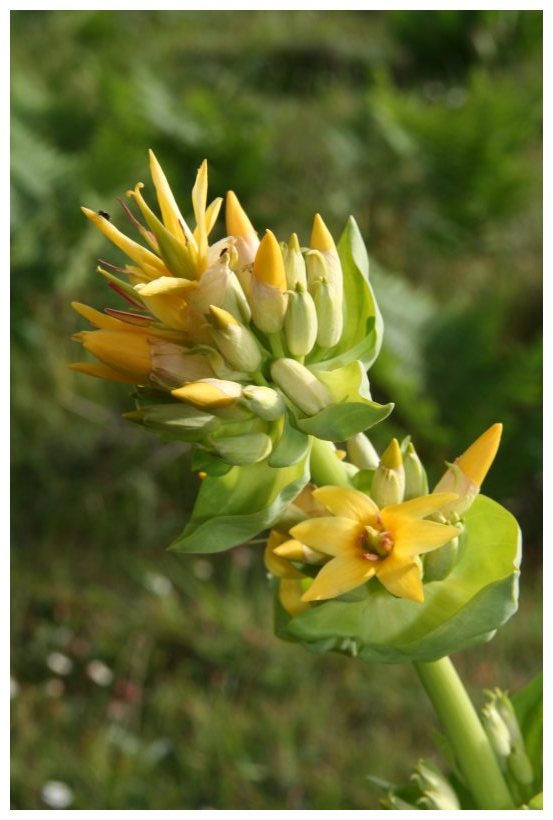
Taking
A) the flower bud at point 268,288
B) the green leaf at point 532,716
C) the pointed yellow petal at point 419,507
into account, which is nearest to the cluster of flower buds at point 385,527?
the pointed yellow petal at point 419,507

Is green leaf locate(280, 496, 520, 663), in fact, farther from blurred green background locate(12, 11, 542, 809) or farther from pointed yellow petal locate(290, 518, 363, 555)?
blurred green background locate(12, 11, 542, 809)

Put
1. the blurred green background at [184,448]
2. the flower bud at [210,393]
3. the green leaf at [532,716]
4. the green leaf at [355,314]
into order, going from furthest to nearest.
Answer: the blurred green background at [184,448]
the green leaf at [532,716]
the green leaf at [355,314]
the flower bud at [210,393]

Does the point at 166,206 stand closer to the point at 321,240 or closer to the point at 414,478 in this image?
the point at 321,240

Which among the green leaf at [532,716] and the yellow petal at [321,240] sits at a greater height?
the yellow petal at [321,240]

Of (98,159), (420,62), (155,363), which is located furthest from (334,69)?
(155,363)

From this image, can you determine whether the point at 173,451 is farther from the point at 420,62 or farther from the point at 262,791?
the point at 420,62

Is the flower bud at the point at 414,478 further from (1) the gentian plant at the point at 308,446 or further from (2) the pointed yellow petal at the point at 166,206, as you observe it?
(2) the pointed yellow petal at the point at 166,206

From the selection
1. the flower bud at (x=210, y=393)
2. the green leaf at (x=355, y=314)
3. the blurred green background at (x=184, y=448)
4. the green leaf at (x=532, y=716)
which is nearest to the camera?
the flower bud at (x=210, y=393)

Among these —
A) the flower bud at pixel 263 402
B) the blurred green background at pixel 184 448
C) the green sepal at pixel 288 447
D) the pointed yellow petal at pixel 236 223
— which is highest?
the pointed yellow petal at pixel 236 223
